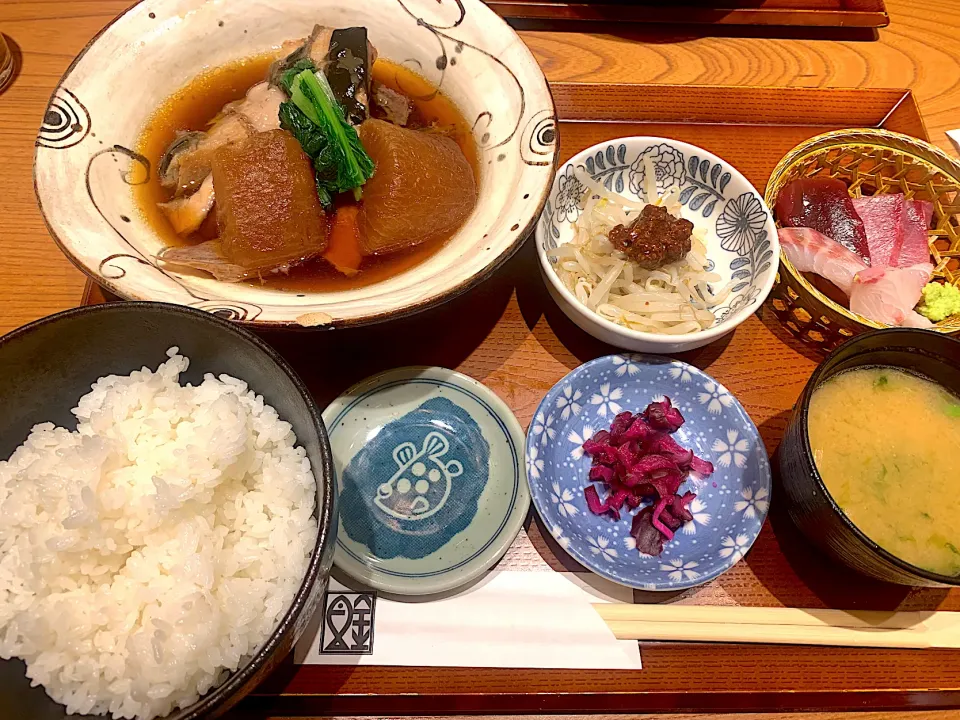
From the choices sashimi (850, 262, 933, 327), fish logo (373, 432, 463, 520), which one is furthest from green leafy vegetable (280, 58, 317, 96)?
sashimi (850, 262, 933, 327)

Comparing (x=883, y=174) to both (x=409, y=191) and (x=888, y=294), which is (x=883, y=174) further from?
(x=409, y=191)

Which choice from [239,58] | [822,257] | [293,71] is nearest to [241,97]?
[239,58]

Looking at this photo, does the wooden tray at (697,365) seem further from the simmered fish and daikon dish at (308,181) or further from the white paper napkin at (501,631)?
the simmered fish and daikon dish at (308,181)

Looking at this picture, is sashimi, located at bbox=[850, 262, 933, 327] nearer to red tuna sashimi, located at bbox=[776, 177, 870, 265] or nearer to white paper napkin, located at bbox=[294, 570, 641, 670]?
red tuna sashimi, located at bbox=[776, 177, 870, 265]

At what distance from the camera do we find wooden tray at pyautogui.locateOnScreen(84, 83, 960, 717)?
1.52 metres

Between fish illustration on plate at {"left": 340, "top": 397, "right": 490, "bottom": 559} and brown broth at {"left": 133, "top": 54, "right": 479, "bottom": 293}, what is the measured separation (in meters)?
0.46

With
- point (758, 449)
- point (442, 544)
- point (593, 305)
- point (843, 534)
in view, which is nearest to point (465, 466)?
point (442, 544)

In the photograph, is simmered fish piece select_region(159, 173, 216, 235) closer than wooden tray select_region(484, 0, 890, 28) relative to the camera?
Yes

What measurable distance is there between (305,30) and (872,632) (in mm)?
2613

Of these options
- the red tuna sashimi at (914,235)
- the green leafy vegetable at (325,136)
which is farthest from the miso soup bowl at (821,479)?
the green leafy vegetable at (325,136)

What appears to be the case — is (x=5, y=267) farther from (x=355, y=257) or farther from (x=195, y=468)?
(x=195, y=468)

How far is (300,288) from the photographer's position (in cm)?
184

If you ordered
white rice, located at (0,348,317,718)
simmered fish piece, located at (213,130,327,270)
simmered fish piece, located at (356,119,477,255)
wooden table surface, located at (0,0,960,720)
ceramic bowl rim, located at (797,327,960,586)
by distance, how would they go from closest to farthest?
white rice, located at (0,348,317,718) → ceramic bowl rim, located at (797,327,960,586) → simmered fish piece, located at (213,130,327,270) → simmered fish piece, located at (356,119,477,255) → wooden table surface, located at (0,0,960,720)

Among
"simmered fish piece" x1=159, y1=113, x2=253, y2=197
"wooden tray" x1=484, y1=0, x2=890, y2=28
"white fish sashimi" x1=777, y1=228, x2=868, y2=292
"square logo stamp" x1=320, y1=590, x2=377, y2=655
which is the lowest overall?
"square logo stamp" x1=320, y1=590, x2=377, y2=655
